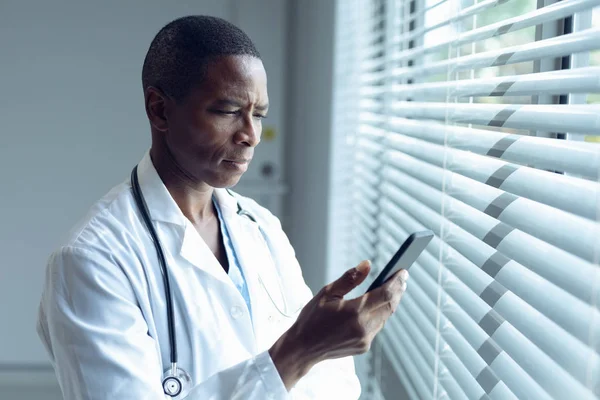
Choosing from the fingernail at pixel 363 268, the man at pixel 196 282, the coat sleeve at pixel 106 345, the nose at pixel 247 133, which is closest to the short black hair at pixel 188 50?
the man at pixel 196 282

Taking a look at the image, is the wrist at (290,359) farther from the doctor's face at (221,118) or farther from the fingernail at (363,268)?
the doctor's face at (221,118)

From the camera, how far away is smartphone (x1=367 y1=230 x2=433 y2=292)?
97 cm

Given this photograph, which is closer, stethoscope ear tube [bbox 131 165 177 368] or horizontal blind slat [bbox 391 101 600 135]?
horizontal blind slat [bbox 391 101 600 135]

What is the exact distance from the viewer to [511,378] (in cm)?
89

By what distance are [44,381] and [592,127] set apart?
3.25 meters

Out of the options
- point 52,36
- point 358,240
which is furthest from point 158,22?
point 358,240

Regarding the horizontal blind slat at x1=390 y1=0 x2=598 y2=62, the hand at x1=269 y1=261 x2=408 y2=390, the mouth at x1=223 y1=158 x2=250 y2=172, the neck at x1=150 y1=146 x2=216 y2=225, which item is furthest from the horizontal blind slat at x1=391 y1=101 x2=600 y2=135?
the neck at x1=150 y1=146 x2=216 y2=225

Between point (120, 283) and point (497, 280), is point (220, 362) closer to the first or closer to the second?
point (120, 283)

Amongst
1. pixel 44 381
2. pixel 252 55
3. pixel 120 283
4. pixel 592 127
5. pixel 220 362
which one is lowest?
pixel 44 381

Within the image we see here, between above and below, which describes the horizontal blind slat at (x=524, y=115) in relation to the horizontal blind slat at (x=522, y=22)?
below

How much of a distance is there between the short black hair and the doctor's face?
17mm

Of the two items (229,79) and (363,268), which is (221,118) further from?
(363,268)

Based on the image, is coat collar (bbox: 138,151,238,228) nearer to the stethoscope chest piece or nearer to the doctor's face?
the doctor's face

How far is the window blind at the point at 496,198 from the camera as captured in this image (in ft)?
2.43
